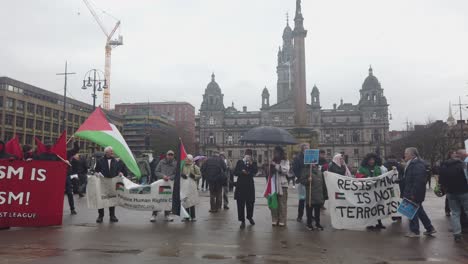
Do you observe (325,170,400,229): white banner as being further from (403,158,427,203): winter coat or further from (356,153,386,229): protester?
(403,158,427,203): winter coat

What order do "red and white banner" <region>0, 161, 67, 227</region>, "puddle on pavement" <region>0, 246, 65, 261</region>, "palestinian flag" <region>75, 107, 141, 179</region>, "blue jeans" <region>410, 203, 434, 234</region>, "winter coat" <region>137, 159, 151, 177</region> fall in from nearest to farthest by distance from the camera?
"puddle on pavement" <region>0, 246, 65, 261</region>, "blue jeans" <region>410, 203, 434, 234</region>, "red and white banner" <region>0, 161, 67, 227</region>, "palestinian flag" <region>75, 107, 141, 179</region>, "winter coat" <region>137, 159, 151, 177</region>

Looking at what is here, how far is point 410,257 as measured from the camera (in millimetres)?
6574

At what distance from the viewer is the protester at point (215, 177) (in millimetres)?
12156

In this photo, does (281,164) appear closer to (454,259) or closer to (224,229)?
(224,229)

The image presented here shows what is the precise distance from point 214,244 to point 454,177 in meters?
5.04

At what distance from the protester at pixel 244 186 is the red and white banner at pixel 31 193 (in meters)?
4.05

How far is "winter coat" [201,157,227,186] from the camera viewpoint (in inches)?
478

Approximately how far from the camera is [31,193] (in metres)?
8.94

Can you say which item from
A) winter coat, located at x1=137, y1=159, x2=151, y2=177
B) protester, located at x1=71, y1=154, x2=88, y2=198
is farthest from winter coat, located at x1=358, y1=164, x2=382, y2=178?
protester, located at x1=71, y1=154, x2=88, y2=198

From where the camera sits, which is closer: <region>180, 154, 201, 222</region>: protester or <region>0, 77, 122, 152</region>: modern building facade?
<region>180, 154, 201, 222</region>: protester

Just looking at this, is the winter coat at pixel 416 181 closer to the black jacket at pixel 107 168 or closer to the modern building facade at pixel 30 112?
the black jacket at pixel 107 168

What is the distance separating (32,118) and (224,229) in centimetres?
7295

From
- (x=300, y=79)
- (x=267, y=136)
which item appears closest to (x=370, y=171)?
(x=267, y=136)

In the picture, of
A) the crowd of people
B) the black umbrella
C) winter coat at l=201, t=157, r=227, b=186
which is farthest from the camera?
winter coat at l=201, t=157, r=227, b=186
